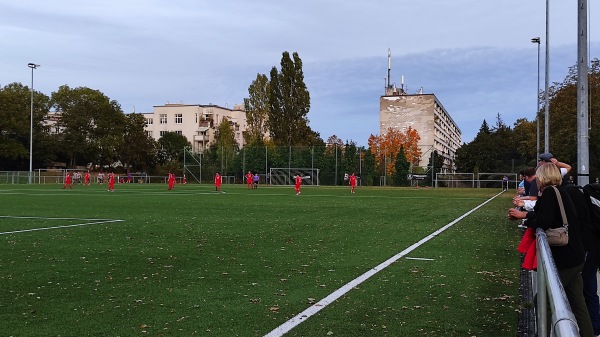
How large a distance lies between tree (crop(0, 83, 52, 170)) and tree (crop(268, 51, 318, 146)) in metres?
33.7

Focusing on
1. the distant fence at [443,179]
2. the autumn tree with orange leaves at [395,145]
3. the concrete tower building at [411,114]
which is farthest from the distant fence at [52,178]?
the concrete tower building at [411,114]

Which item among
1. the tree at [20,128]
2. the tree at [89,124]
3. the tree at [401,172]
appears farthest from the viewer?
the tree at [89,124]

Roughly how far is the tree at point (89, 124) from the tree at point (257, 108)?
66.3 feet

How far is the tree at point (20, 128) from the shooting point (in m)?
79.1

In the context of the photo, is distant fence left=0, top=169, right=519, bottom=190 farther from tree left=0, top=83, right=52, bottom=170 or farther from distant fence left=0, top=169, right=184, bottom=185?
tree left=0, top=83, right=52, bottom=170

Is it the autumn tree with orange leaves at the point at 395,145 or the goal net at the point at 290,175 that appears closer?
the goal net at the point at 290,175

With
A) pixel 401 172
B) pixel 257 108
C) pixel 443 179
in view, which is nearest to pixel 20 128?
pixel 257 108

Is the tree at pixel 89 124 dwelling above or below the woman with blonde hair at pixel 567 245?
above

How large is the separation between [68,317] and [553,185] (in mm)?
4989

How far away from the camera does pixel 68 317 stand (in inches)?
237

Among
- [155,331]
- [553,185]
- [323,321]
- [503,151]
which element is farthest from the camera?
[503,151]

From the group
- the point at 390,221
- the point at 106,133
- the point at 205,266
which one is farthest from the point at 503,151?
the point at 205,266

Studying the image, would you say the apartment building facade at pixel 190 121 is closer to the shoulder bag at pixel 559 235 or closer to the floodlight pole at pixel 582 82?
the floodlight pole at pixel 582 82

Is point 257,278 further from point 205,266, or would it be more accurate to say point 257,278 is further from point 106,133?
point 106,133
